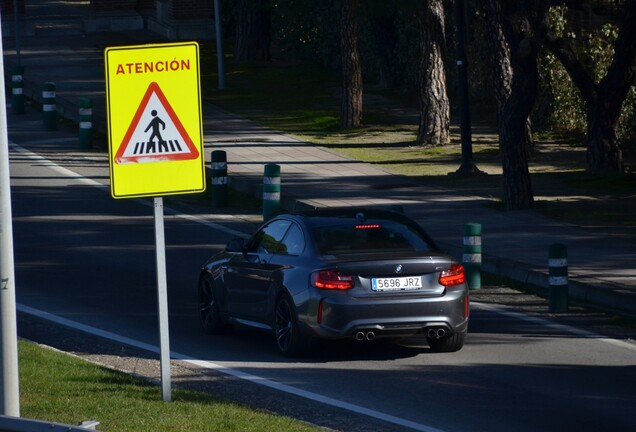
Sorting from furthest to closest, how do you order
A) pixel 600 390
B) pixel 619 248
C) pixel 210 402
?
pixel 619 248 < pixel 600 390 < pixel 210 402

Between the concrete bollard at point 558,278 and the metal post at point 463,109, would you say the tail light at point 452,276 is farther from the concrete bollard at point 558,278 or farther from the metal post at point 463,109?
the metal post at point 463,109

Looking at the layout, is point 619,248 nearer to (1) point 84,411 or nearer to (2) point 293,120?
(1) point 84,411

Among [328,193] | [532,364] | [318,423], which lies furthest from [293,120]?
[318,423]

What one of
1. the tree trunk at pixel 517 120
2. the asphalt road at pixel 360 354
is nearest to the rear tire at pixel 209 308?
the asphalt road at pixel 360 354

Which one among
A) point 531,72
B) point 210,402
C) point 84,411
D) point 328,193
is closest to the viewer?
point 84,411

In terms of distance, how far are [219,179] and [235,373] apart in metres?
10.1

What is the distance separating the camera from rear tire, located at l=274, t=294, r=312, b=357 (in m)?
11.9

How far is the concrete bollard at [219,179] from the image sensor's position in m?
20.9

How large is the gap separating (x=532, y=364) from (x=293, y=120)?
20.4 m

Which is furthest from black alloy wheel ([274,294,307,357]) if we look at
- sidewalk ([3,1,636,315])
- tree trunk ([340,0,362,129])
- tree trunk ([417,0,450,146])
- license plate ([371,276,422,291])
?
tree trunk ([340,0,362,129])

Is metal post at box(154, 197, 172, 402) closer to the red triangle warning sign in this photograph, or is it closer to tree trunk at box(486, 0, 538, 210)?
the red triangle warning sign

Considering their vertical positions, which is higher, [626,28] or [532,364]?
[626,28]

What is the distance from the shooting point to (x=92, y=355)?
12.1m

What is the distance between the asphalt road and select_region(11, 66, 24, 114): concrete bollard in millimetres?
12099
